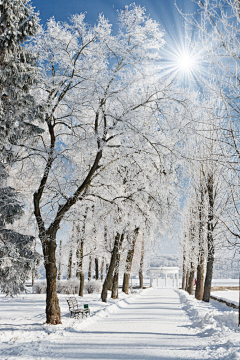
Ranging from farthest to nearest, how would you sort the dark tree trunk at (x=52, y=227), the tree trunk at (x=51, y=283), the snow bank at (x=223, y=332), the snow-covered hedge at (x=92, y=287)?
1. the snow-covered hedge at (x=92, y=287)
2. the dark tree trunk at (x=52, y=227)
3. the tree trunk at (x=51, y=283)
4. the snow bank at (x=223, y=332)

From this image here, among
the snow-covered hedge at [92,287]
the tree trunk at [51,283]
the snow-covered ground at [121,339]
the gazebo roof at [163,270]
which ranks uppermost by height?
the tree trunk at [51,283]

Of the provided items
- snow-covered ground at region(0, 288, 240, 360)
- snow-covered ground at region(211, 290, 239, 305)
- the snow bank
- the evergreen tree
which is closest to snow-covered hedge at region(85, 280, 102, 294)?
snow-covered ground at region(211, 290, 239, 305)

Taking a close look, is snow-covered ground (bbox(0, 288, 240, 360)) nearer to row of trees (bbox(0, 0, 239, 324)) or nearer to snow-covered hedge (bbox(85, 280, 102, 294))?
row of trees (bbox(0, 0, 239, 324))

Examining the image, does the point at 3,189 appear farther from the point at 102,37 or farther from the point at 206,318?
the point at 206,318

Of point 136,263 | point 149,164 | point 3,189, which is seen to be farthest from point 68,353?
point 136,263

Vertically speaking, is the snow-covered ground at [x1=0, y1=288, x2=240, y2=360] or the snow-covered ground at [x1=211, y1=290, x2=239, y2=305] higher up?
the snow-covered ground at [x1=0, y1=288, x2=240, y2=360]

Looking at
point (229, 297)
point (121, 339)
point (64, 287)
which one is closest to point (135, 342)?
point (121, 339)

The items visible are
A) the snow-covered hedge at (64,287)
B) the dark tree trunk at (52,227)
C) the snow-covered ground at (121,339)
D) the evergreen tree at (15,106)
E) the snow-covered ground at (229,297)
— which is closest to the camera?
the snow-covered ground at (121,339)

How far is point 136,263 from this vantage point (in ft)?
154

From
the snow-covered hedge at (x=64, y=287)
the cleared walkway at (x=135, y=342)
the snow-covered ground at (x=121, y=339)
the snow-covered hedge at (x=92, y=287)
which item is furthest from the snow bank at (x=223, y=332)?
the snow-covered hedge at (x=92, y=287)

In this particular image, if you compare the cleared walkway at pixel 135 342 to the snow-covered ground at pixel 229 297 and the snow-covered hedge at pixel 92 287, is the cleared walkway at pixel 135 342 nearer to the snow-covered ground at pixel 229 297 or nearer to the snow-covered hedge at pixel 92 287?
the snow-covered ground at pixel 229 297

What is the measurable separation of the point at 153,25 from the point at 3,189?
23.0ft

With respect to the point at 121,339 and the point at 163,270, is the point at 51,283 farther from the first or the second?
the point at 163,270

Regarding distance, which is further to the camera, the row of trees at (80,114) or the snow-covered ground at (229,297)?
the snow-covered ground at (229,297)
